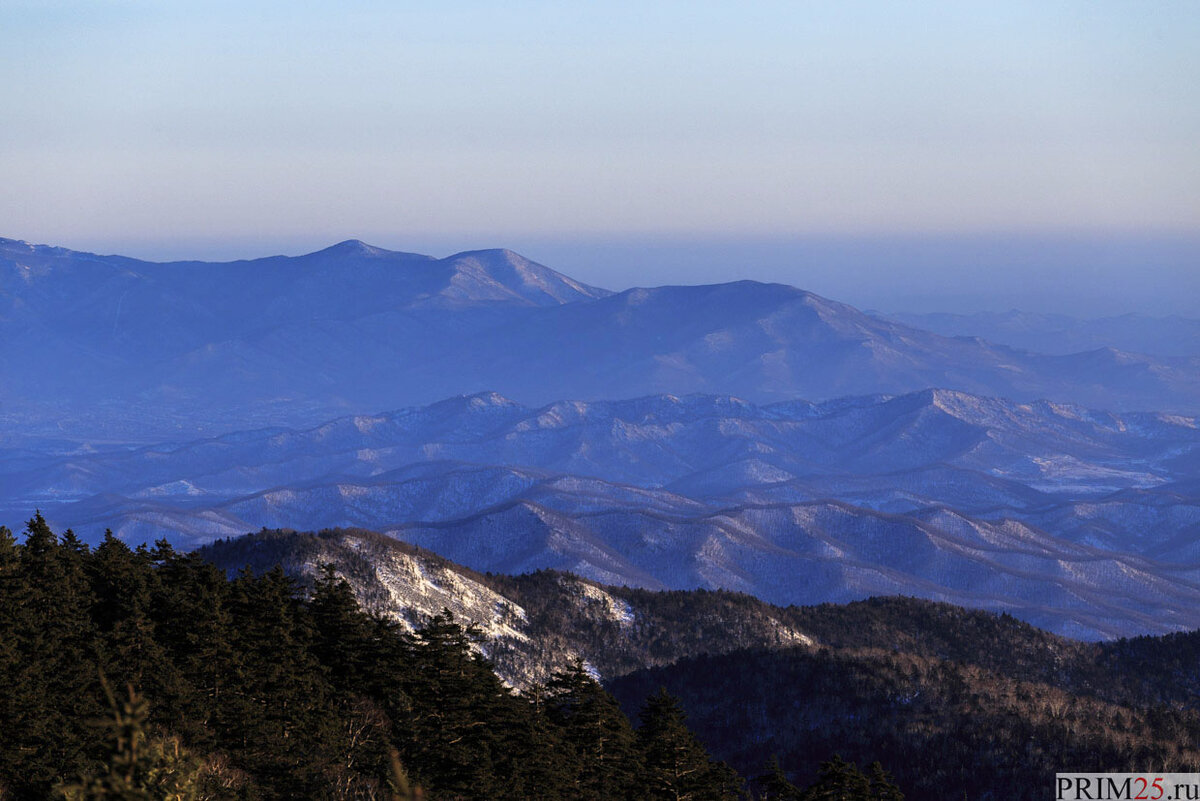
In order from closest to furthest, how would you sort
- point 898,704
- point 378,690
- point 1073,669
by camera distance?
point 378,690 → point 898,704 → point 1073,669

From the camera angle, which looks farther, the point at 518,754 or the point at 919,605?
the point at 919,605

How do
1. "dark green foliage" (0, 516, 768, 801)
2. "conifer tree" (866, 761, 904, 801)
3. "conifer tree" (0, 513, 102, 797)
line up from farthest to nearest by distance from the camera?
1. "conifer tree" (866, 761, 904, 801)
2. "dark green foliage" (0, 516, 768, 801)
3. "conifer tree" (0, 513, 102, 797)

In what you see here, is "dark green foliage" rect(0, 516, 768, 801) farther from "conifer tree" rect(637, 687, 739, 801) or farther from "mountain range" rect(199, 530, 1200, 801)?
"mountain range" rect(199, 530, 1200, 801)

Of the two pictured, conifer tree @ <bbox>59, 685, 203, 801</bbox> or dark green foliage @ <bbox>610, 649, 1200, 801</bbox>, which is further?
dark green foliage @ <bbox>610, 649, 1200, 801</bbox>

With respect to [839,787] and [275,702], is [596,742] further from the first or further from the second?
[275,702]

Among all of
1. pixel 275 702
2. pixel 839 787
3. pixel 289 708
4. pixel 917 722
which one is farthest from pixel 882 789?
pixel 275 702

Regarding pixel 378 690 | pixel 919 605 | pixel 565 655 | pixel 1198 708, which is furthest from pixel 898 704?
pixel 919 605

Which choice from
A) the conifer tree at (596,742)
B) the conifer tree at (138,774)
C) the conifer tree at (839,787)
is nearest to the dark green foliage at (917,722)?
the conifer tree at (839,787)

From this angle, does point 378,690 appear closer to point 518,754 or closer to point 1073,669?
point 518,754

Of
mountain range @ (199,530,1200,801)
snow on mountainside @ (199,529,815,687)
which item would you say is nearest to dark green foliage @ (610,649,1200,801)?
mountain range @ (199,530,1200,801)
